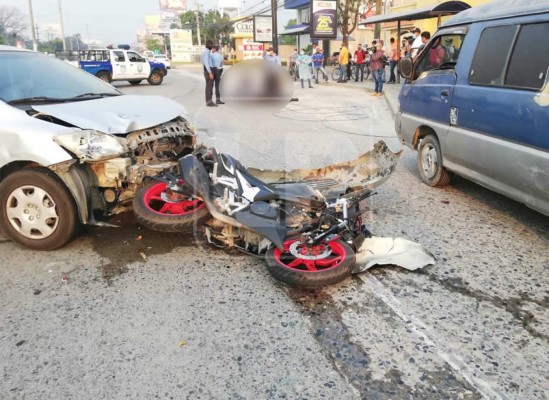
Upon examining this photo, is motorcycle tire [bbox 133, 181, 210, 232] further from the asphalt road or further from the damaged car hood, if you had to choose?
the damaged car hood

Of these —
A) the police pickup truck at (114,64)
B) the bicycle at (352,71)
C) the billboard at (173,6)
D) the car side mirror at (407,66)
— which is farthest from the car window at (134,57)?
the billboard at (173,6)

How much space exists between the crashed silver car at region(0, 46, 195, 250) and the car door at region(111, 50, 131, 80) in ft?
66.3

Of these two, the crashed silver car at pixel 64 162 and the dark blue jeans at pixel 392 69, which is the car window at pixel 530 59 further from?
the dark blue jeans at pixel 392 69

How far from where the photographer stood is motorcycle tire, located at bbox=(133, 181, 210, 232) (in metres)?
3.61

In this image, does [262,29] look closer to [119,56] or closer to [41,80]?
[119,56]

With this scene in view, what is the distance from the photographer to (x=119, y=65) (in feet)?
75.7

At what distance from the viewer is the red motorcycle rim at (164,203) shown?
379 centimetres

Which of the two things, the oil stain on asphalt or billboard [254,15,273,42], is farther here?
billboard [254,15,273,42]

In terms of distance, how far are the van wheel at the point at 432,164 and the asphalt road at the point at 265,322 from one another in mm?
1057

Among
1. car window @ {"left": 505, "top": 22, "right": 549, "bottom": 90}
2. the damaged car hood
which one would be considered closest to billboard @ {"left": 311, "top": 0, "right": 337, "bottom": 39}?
the damaged car hood

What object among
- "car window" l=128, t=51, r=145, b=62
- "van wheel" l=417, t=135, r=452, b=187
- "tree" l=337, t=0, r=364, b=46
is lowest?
"van wheel" l=417, t=135, r=452, b=187

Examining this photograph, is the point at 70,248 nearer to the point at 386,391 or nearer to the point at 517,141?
the point at 386,391

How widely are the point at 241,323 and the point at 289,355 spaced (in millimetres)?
425

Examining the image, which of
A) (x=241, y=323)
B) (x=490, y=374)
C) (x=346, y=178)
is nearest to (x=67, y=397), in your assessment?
(x=241, y=323)
